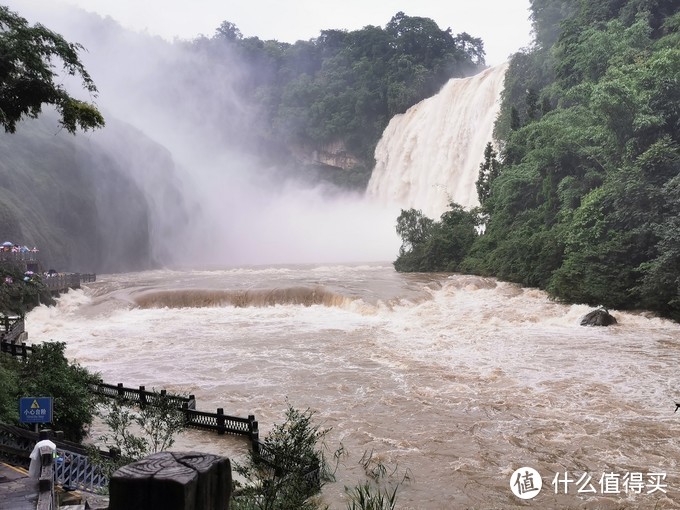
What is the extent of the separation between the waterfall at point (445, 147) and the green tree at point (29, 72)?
111ft

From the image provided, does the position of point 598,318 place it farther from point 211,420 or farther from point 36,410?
point 36,410

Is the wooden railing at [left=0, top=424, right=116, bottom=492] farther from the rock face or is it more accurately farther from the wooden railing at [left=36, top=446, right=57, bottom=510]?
the rock face

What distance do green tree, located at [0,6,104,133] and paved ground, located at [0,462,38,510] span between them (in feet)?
17.7

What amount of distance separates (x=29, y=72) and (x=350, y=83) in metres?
68.9

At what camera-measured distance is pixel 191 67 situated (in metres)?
91.8

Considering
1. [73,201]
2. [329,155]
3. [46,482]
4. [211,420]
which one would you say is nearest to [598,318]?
[211,420]

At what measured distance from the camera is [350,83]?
75.8m

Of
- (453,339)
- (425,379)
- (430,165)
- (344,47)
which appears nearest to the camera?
(425,379)

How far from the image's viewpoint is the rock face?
20328mm

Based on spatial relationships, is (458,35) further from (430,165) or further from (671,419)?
(671,419)

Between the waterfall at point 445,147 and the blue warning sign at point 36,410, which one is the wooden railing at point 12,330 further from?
the waterfall at point 445,147

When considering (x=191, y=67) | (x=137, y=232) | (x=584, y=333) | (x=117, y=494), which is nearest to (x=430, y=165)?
(x=137, y=232)

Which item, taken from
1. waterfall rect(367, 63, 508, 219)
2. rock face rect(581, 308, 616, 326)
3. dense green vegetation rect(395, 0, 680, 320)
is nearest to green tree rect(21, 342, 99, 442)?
rock face rect(581, 308, 616, 326)

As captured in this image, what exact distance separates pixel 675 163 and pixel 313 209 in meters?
53.1
